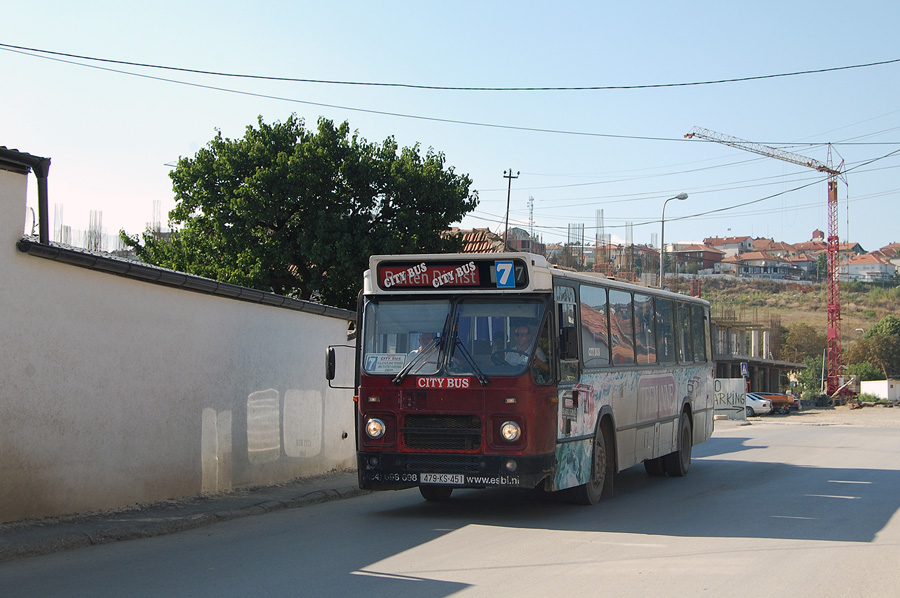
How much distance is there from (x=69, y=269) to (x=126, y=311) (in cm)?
108

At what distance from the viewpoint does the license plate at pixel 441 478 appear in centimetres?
1041

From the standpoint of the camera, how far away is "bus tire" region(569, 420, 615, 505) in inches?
471

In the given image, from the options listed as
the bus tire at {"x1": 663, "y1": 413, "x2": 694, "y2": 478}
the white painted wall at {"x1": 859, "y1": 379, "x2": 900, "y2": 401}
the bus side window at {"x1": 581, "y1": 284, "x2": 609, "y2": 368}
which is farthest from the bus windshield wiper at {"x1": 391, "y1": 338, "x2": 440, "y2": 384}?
the white painted wall at {"x1": 859, "y1": 379, "x2": 900, "y2": 401}

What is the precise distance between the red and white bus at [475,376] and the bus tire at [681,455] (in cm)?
475

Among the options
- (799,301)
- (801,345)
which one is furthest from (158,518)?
(799,301)

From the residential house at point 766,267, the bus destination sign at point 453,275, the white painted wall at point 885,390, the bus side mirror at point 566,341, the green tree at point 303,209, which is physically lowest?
the white painted wall at point 885,390

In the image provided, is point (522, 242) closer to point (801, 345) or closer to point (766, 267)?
point (801, 345)

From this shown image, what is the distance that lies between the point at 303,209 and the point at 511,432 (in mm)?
21693

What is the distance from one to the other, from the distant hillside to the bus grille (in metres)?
113

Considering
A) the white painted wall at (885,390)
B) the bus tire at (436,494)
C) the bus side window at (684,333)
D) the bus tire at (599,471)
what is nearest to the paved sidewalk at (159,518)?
the bus tire at (436,494)

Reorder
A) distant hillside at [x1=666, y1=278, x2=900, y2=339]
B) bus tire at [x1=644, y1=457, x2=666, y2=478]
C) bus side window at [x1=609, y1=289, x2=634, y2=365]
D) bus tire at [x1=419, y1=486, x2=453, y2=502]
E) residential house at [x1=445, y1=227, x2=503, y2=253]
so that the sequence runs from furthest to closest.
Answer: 1. distant hillside at [x1=666, y1=278, x2=900, y2=339]
2. residential house at [x1=445, y1=227, x2=503, y2=253]
3. bus tire at [x1=644, y1=457, x2=666, y2=478]
4. bus side window at [x1=609, y1=289, x2=634, y2=365]
5. bus tire at [x1=419, y1=486, x2=453, y2=502]

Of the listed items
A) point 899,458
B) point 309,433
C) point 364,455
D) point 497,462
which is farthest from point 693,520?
point 899,458

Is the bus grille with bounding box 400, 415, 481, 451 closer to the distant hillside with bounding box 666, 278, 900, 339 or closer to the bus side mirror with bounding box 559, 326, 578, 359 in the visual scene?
the bus side mirror with bounding box 559, 326, 578, 359

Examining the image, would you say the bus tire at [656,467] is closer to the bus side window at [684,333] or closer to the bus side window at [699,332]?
the bus side window at [684,333]
